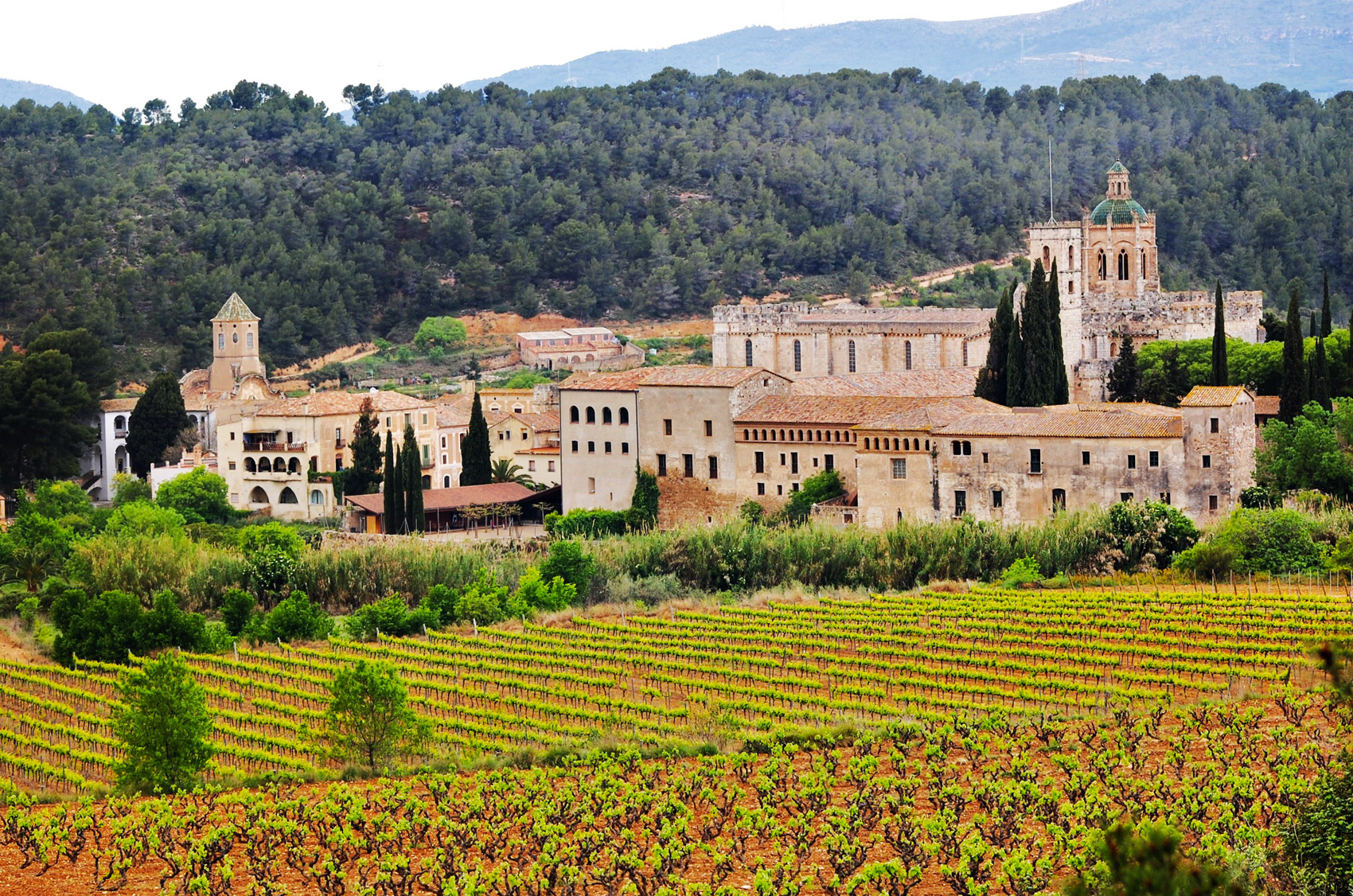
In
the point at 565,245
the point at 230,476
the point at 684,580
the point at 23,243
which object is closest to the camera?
the point at 684,580

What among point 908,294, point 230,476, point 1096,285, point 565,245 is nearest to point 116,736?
point 230,476

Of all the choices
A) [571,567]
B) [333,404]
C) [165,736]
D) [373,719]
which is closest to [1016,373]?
[571,567]

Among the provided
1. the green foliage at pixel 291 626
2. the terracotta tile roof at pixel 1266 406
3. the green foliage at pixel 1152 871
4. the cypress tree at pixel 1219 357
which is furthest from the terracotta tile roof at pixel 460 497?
the green foliage at pixel 1152 871

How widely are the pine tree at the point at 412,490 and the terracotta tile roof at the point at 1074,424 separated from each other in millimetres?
15814

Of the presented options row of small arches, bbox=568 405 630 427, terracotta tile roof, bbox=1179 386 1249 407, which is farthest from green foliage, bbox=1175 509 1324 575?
row of small arches, bbox=568 405 630 427

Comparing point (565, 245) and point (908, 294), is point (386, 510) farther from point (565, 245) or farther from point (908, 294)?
point (565, 245)

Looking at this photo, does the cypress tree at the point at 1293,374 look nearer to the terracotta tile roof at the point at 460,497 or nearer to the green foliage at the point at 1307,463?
the green foliage at the point at 1307,463

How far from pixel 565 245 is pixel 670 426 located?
54.1 m

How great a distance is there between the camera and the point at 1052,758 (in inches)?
1054

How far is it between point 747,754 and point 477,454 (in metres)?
37.2

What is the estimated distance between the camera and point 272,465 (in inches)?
2709

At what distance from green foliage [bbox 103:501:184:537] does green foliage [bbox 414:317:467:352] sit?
39.0 metres

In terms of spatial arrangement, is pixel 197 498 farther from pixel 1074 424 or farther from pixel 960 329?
pixel 1074 424

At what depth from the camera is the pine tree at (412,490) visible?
194ft
